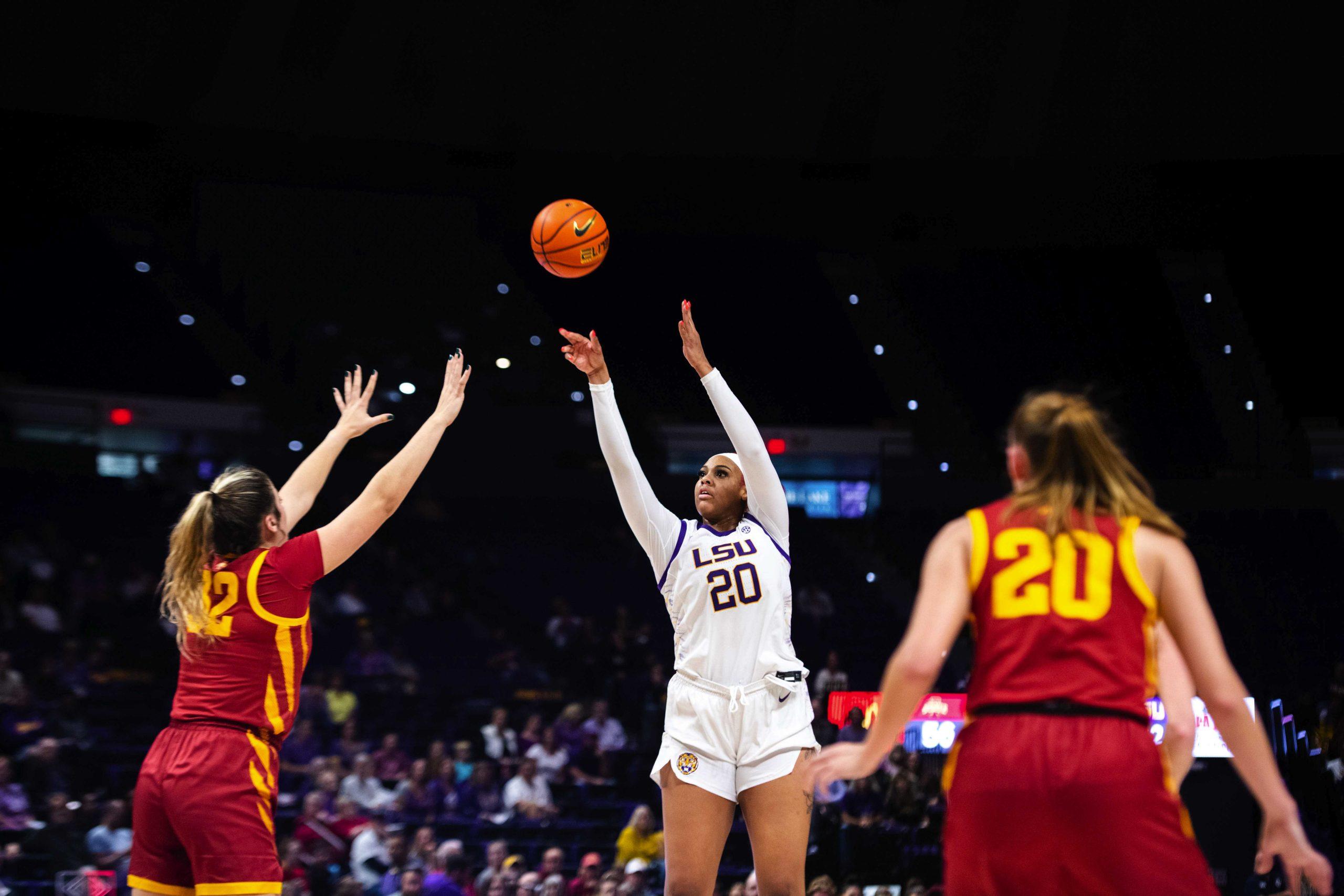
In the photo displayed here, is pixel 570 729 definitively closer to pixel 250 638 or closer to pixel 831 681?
pixel 831 681

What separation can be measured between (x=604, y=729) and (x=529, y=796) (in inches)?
86.4

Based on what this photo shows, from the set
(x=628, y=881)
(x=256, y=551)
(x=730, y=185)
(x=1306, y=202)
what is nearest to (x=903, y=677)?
(x=256, y=551)

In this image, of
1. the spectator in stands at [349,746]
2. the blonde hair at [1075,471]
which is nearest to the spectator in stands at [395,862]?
the spectator in stands at [349,746]

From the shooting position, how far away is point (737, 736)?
522cm

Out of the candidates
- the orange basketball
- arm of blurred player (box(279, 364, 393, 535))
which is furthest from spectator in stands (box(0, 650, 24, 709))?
arm of blurred player (box(279, 364, 393, 535))

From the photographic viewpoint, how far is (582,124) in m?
16.1

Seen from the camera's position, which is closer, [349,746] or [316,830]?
[316,830]

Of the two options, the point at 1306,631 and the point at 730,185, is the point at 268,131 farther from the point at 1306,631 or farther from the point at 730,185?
the point at 1306,631

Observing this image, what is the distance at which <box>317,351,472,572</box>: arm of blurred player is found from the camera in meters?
4.35

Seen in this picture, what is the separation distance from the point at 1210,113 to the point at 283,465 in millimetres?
16536

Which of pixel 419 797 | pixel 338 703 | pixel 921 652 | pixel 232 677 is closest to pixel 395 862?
pixel 419 797

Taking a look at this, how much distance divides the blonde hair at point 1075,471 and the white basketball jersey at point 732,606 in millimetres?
2124

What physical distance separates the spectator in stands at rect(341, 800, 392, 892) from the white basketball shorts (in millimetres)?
8010

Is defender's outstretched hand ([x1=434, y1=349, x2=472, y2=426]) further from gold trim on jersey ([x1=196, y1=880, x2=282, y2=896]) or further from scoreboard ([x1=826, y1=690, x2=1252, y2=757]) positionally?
scoreboard ([x1=826, y1=690, x2=1252, y2=757])
